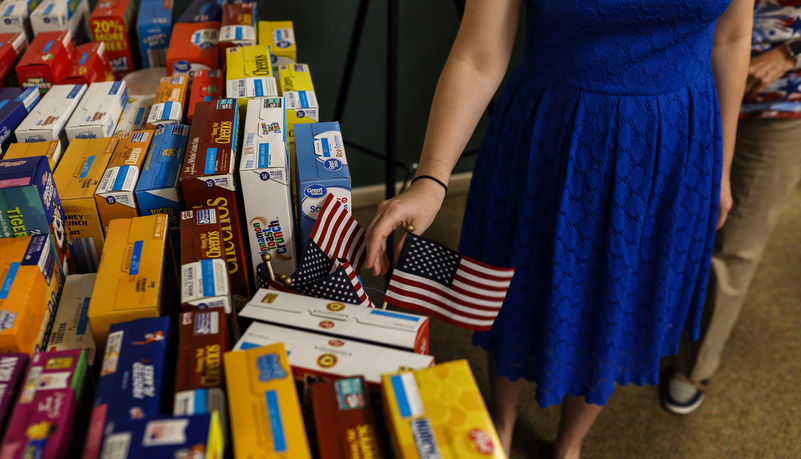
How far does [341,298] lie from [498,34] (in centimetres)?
61

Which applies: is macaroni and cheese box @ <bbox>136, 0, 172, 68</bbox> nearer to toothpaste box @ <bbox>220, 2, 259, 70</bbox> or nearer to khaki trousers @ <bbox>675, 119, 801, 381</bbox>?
toothpaste box @ <bbox>220, 2, 259, 70</bbox>

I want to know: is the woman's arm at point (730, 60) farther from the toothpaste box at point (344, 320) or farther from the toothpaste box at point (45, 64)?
the toothpaste box at point (45, 64)

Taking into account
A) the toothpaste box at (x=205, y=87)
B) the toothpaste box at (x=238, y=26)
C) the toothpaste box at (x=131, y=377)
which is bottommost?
the toothpaste box at (x=131, y=377)

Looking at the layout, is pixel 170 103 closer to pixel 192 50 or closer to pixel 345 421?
pixel 192 50

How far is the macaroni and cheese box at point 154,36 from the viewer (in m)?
1.55

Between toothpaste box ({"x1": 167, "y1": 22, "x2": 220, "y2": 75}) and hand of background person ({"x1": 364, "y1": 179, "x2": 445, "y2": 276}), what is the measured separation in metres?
0.71

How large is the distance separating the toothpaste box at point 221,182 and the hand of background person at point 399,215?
0.21 metres

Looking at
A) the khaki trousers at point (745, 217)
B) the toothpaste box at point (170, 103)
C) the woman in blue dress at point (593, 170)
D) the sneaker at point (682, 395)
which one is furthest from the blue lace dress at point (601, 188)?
the toothpaste box at point (170, 103)

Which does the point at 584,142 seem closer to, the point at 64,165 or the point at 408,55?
the point at 64,165

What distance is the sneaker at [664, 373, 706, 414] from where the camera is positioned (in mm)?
1885

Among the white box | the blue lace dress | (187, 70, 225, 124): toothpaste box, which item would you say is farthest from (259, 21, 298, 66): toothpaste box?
the blue lace dress

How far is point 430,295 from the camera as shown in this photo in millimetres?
915

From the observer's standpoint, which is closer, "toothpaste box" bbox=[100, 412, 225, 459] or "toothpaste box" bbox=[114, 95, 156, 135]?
"toothpaste box" bbox=[100, 412, 225, 459]

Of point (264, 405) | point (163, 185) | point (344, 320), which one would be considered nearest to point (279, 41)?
point (163, 185)
